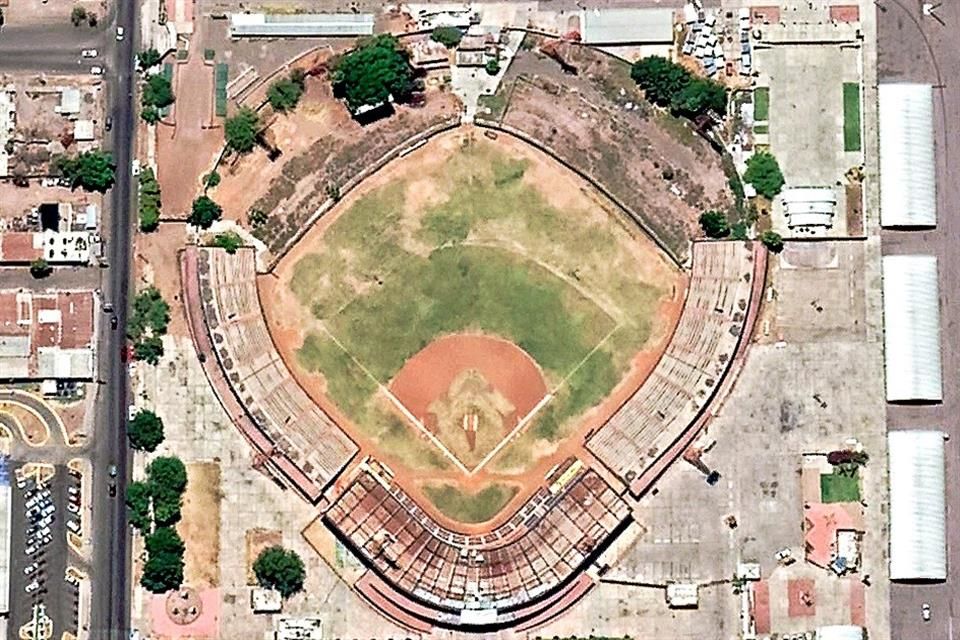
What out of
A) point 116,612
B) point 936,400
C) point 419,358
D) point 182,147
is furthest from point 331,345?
point 936,400

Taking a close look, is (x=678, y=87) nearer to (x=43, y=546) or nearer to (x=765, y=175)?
(x=765, y=175)

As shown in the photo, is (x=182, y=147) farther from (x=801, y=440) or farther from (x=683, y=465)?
(x=801, y=440)

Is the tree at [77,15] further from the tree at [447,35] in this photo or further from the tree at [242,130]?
the tree at [447,35]

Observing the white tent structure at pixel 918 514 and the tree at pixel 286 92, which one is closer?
the white tent structure at pixel 918 514

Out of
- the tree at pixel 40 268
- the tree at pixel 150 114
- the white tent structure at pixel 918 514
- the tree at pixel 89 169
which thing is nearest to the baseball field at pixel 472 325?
the tree at pixel 150 114

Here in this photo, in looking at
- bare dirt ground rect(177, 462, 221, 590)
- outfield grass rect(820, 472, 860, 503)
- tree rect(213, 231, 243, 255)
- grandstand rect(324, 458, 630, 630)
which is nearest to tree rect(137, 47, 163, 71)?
tree rect(213, 231, 243, 255)

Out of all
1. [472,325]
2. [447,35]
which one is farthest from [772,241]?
[447,35]

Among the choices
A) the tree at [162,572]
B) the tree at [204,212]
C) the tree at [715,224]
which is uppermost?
the tree at [204,212]

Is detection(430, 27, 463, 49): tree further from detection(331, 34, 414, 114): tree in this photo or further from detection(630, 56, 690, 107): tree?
detection(630, 56, 690, 107): tree
